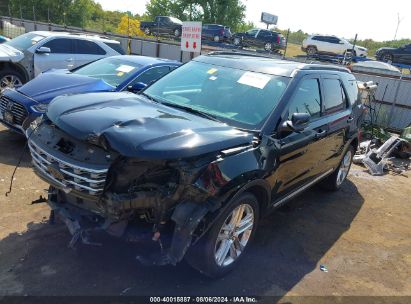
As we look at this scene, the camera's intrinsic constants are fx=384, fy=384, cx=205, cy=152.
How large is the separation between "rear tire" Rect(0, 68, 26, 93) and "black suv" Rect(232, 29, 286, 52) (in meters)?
20.2

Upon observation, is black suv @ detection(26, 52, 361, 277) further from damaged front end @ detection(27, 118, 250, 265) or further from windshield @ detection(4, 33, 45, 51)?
windshield @ detection(4, 33, 45, 51)

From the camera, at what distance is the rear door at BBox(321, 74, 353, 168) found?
480 cm

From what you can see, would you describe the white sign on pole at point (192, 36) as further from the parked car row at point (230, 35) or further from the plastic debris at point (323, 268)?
the parked car row at point (230, 35)

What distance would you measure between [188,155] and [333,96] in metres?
2.94

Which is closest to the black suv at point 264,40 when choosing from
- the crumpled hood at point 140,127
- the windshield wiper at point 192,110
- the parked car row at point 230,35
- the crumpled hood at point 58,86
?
the parked car row at point 230,35

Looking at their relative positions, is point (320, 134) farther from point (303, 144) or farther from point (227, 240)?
point (227, 240)

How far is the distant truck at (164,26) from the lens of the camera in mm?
31891

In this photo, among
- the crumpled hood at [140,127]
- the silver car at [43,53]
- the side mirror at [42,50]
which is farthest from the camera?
the side mirror at [42,50]

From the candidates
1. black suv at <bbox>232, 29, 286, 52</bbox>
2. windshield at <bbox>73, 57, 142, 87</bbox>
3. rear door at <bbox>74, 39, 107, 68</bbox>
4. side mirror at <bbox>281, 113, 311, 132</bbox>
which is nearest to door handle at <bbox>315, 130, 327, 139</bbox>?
side mirror at <bbox>281, 113, 311, 132</bbox>

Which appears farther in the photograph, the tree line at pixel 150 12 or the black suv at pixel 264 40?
the tree line at pixel 150 12

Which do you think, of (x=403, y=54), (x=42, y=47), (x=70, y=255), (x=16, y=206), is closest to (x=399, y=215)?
(x=70, y=255)

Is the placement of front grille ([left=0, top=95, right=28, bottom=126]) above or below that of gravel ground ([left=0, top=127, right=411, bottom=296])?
above

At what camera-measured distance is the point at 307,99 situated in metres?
4.30

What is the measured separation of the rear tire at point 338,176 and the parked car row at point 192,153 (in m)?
1.06
